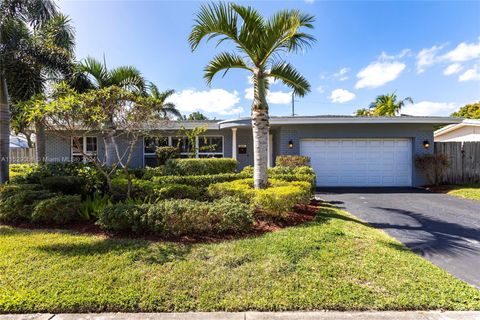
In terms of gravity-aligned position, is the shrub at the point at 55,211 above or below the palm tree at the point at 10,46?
below

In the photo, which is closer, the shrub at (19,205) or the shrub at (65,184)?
the shrub at (19,205)

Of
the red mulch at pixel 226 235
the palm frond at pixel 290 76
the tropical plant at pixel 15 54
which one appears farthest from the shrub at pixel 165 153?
the red mulch at pixel 226 235

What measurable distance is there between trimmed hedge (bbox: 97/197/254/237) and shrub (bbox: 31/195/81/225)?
1043mm

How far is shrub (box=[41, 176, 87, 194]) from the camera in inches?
265

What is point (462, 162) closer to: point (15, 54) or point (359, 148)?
point (359, 148)

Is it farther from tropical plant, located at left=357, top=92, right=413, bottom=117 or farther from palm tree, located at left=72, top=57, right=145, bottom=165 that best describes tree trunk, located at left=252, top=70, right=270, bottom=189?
tropical plant, located at left=357, top=92, right=413, bottom=117

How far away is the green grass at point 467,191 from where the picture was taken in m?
9.04

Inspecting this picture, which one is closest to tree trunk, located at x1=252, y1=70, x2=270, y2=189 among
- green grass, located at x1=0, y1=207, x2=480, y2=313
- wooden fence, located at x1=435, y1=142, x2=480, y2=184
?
green grass, located at x1=0, y1=207, x2=480, y2=313

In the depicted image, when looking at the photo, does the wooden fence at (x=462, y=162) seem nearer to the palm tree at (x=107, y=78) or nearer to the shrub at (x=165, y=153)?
the shrub at (x=165, y=153)

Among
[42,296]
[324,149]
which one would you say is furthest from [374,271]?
[324,149]

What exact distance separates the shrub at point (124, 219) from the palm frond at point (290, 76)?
4.64m

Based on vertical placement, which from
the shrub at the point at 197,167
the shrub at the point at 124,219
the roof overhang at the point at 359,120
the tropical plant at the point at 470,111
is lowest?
the shrub at the point at 124,219

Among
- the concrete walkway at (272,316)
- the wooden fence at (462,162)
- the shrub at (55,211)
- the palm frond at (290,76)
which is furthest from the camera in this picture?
→ the wooden fence at (462,162)

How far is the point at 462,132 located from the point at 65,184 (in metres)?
23.5
